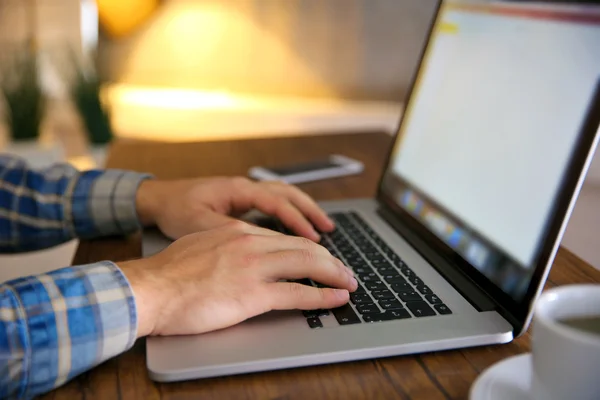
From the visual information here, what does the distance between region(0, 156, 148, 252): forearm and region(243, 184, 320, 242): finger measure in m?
0.16

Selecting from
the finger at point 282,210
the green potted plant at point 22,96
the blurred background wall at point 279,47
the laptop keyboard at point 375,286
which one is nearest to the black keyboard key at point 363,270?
the laptop keyboard at point 375,286

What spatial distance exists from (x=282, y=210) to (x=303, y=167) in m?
0.32

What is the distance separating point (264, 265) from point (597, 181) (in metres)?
0.58

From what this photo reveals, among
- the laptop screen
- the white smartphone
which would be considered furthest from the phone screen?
the laptop screen

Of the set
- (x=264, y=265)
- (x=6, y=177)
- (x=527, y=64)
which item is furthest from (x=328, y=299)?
(x=6, y=177)

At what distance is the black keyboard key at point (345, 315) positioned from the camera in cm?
51

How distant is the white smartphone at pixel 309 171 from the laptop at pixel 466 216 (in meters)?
0.19

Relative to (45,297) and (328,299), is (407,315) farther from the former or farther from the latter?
(45,297)

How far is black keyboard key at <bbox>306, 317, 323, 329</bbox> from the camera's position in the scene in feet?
1.67

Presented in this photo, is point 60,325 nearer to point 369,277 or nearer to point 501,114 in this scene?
point 369,277

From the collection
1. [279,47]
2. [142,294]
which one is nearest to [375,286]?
[142,294]

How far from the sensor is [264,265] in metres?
0.54

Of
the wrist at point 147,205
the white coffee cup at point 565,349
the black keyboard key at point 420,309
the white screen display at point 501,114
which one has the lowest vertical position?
the wrist at point 147,205

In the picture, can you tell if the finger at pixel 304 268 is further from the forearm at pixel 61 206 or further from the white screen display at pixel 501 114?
the forearm at pixel 61 206
